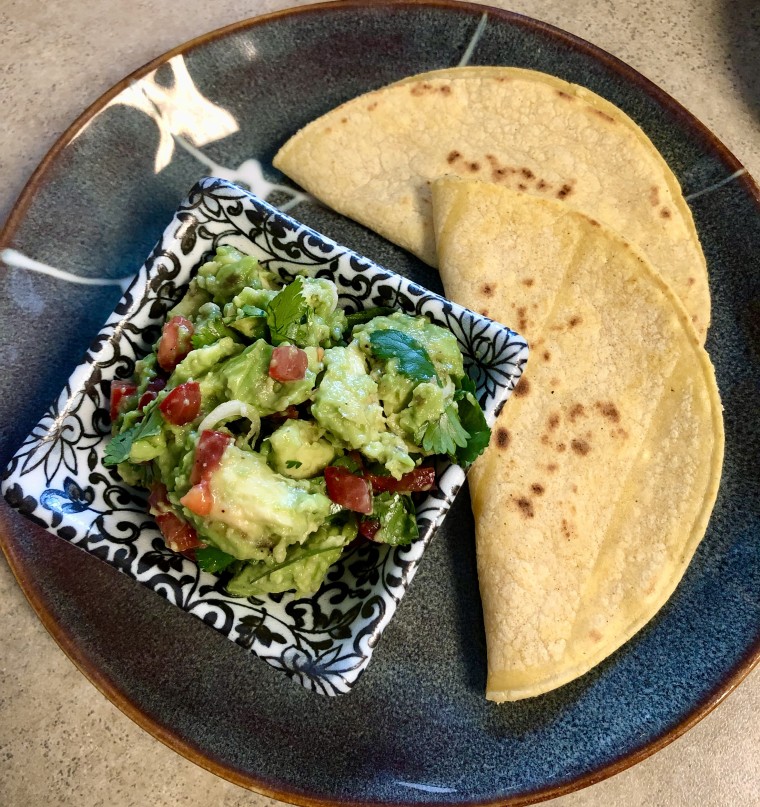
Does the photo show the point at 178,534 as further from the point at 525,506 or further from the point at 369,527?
the point at 525,506

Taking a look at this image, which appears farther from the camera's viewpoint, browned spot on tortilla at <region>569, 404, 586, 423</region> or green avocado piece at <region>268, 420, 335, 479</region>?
browned spot on tortilla at <region>569, 404, 586, 423</region>

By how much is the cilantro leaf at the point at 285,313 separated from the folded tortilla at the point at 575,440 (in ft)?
2.30

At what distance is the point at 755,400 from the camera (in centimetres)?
226

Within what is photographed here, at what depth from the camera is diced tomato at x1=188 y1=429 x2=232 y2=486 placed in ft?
5.14

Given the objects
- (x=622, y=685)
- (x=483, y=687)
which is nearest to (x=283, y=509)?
(x=483, y=687)

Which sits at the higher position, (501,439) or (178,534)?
(501,439)

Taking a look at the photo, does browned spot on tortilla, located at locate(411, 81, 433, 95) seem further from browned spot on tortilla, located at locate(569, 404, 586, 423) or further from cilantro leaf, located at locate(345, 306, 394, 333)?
browned spot on tortilla, located at locate(569, 404, 586, 423)

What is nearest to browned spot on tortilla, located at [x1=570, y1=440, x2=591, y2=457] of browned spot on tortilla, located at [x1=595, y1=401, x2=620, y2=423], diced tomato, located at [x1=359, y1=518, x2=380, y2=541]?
browned spot on tortilla, located at [x1=595, y1=401, x2=620, y2=423]

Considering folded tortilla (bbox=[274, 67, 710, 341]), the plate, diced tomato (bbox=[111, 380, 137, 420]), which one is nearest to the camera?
diced tomato (bbox=[111, 380, 137, 420])

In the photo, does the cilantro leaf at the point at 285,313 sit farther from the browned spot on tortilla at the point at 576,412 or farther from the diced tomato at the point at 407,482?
the browned spot on tortilla at the point at 576,412

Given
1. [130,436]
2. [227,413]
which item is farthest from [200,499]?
[130,436]

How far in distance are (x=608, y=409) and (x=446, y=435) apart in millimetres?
729

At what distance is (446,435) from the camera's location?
1725 mm

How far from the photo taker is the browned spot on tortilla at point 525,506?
2113 millimetres
